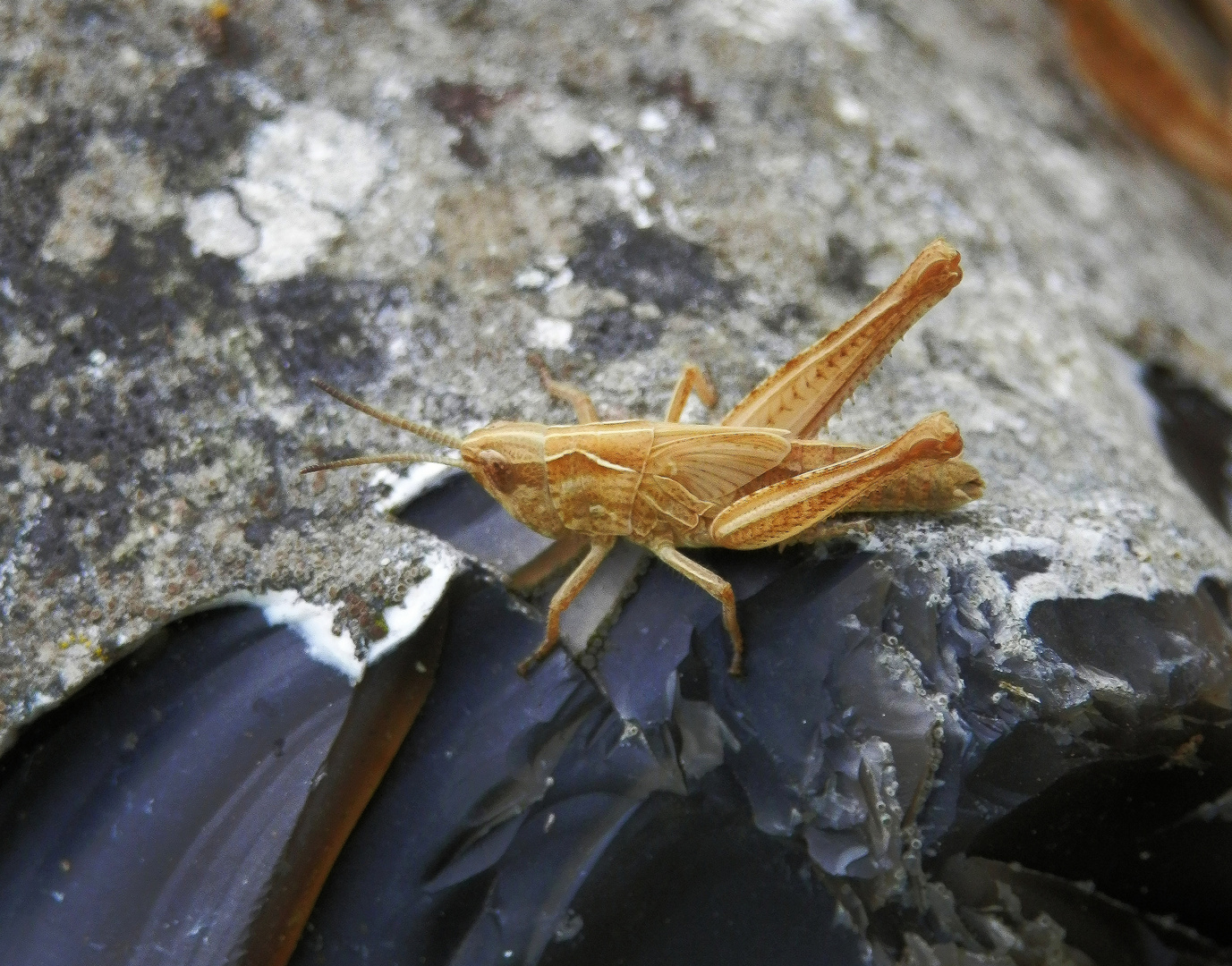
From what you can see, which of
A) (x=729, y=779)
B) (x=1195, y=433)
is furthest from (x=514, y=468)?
(x=1195, y=433)

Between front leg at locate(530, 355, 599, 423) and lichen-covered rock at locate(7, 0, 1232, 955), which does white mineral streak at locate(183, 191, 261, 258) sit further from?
front leg at locate(530, 355, 599, 423)

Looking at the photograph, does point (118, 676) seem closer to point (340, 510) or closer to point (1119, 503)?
point (340, 510)

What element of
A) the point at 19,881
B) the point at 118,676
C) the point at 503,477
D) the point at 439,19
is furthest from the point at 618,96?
the point at 19,881

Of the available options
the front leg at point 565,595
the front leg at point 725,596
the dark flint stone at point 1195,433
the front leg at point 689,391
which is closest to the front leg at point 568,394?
the front leg at point 689,391

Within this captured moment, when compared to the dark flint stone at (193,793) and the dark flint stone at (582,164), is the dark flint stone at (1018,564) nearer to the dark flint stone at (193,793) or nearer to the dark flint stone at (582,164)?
the dark flint stone at (193,793)

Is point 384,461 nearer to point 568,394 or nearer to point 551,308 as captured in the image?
point 568,394
